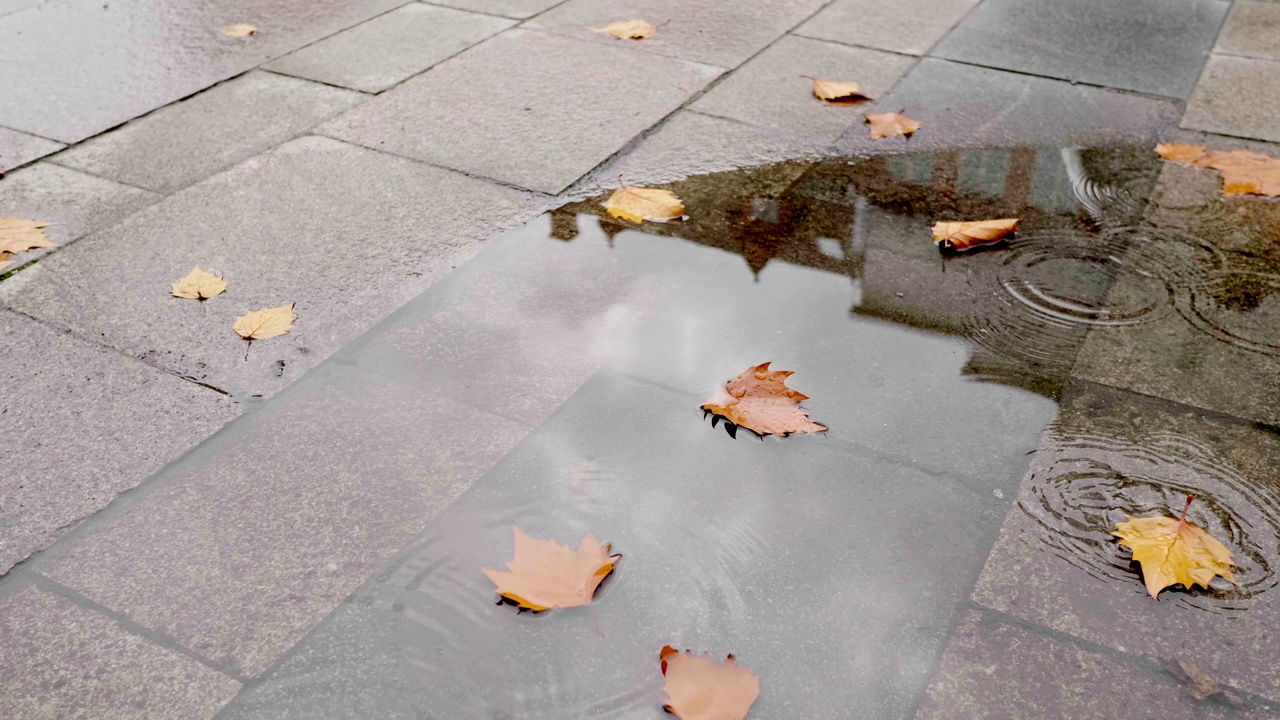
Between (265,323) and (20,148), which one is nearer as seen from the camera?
(265,323)

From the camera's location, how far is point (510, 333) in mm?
→ 2904

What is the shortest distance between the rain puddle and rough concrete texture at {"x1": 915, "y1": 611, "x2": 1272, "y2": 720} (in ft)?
0.04

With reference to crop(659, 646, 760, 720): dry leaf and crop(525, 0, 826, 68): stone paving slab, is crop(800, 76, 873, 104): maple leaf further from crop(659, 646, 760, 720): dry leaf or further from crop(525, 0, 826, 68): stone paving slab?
crop(659, 646, 760, 720): dry leaf

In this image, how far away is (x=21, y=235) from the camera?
11.1 feet

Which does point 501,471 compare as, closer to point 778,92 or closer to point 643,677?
point 643,677

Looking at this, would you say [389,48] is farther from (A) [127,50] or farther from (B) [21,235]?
(B) [21,235]

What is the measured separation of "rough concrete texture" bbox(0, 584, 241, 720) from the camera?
190 centimetres

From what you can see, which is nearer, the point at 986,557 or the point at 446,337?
the point at 986,557

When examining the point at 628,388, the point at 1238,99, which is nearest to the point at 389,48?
the point at 628,388

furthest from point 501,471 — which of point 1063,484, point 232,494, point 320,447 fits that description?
point 1063,484

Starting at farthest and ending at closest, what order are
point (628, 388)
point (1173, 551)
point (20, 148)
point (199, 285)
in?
point (20, 148) < point (199, 285) < point (628, 388) < point (1173, 551)

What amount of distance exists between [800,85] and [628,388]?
7.93 feet

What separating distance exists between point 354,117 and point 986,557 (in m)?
3.25

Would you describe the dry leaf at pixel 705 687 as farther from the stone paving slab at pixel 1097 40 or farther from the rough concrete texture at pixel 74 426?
the stone paving slab at pixel 1097 40
